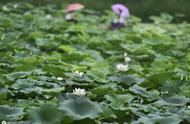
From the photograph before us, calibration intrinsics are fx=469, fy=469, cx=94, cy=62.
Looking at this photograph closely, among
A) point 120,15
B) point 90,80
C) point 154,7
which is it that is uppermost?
point 154,7

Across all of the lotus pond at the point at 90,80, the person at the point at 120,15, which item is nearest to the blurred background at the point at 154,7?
the person at the point at 120,15

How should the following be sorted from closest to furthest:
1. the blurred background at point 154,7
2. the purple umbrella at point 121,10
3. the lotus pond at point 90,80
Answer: the lotus pond at point 90,80 < the purple umbrella at point 121,10 < the blurred background at point 154,7

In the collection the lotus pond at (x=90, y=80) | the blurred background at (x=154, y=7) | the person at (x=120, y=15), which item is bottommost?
the lotus pond at (x=90, y=80)

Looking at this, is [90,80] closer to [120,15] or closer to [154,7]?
[120,15]

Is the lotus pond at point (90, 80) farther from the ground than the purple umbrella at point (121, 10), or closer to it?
closer to it

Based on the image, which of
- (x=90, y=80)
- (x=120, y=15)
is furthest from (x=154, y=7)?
(x=90, y=80)

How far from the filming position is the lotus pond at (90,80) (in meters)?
1.78

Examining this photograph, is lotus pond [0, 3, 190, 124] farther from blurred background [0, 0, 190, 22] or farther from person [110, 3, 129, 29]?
blurred background [0, 0, 190, 22]

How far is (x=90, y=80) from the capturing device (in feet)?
7.70

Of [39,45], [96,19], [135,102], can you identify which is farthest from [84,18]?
[135,102]

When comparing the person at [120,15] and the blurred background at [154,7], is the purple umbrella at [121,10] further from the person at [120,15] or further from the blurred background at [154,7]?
the blurred background at [154,7]

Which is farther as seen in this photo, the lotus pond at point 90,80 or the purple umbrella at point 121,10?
the purple umbrella at point 121,10

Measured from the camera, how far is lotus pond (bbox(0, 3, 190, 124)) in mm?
1778

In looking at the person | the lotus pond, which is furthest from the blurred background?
the lotus pond
